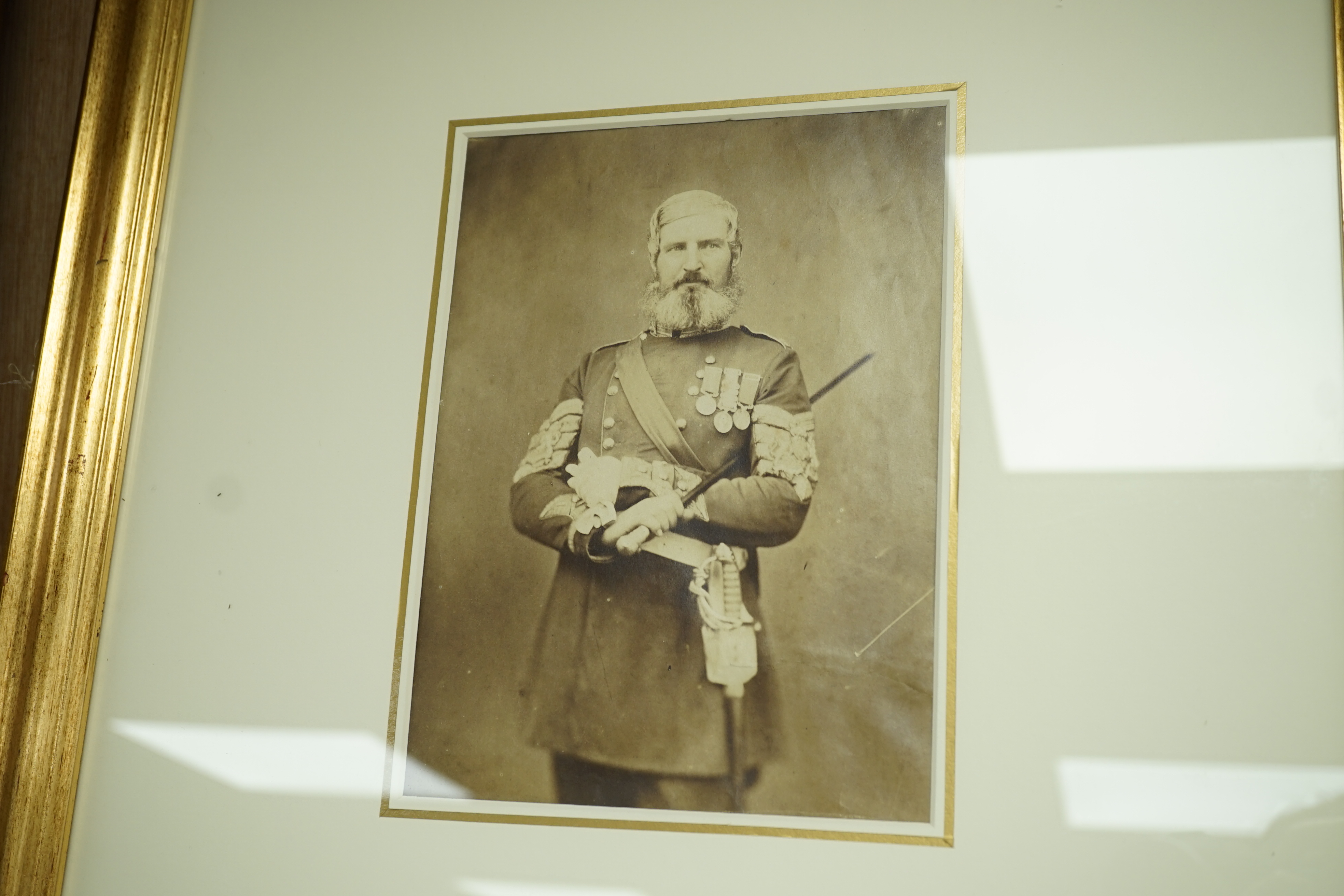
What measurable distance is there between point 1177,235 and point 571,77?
1206mm

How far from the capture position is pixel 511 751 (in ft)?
5.61

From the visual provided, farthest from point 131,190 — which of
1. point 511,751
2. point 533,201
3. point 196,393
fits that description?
point 511,751

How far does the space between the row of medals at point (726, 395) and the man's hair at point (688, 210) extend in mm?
262

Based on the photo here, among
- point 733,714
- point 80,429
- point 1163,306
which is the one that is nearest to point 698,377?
point 733,714

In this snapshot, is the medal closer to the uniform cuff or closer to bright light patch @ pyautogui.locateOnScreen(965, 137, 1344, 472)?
the uniform cuff

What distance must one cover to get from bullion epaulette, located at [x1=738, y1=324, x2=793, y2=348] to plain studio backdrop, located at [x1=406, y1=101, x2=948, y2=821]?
0.6 inches

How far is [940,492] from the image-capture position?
168 cm

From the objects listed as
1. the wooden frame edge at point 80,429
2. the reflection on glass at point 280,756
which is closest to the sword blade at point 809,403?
the reflection on glass at point 280,756

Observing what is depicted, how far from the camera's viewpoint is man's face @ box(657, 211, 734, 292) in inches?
72.1

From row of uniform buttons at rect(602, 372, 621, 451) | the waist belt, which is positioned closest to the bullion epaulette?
row of uniform buttons at rect(602, 372, 621, 451)

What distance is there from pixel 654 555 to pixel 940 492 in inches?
20.6

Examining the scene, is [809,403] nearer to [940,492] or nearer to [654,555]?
[940,492]

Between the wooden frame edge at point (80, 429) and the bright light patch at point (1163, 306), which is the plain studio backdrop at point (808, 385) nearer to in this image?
the bright light patch at point (1163, 306)

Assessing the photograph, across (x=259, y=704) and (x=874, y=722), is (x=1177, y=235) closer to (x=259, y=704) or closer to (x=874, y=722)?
(x=874, y=722)
